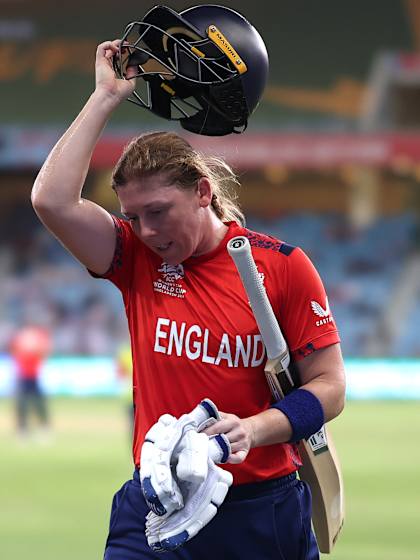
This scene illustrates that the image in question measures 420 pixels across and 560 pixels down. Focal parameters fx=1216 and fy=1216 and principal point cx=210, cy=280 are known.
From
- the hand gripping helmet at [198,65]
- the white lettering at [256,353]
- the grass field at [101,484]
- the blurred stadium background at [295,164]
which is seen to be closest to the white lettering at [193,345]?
the white lettering at [256,353]

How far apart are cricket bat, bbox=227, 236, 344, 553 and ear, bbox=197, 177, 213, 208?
222mm

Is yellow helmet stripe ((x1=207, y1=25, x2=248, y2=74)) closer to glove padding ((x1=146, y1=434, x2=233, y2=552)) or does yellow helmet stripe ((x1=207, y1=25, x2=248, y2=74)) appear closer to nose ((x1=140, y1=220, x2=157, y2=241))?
nose ((x1=140, y1=220, x2=157, y2=241))

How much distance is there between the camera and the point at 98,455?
1326 centimetres

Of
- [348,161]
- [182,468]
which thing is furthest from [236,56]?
[348,161]

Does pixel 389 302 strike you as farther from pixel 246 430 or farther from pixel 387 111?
pixel 246 430

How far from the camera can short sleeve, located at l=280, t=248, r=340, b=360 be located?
3.38 m

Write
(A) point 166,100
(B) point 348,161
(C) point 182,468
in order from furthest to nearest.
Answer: (B) point 348,161
(A) point 166,100
(C) point 182,468

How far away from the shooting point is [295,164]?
2612 cm

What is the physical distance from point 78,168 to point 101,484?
7.75m

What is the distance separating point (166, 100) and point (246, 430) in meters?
1.04

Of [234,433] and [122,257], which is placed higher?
[122,257]

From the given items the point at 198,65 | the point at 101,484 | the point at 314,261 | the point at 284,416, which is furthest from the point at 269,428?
the point at 314,261

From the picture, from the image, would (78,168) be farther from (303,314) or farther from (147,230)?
(303,314)

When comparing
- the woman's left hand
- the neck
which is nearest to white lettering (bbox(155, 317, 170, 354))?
the neck
